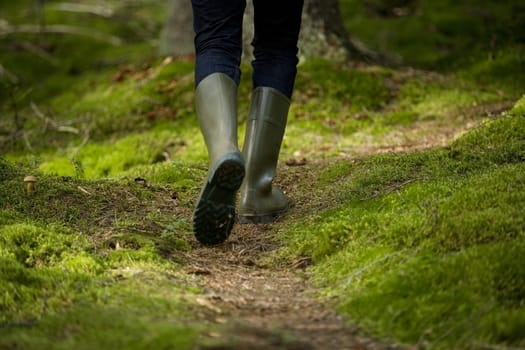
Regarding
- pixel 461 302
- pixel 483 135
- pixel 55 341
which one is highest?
pixel 483 135

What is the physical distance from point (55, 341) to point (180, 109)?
15.3ft

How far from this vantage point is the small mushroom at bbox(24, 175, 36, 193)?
3264 mm

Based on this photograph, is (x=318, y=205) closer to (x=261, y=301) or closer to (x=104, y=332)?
(x=261, y=301)

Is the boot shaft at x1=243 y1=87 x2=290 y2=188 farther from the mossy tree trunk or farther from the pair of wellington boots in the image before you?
the mossy tree trunk

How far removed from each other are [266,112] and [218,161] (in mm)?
749

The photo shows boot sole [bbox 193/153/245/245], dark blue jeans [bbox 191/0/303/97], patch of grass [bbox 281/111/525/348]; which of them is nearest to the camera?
patch of grass [bbox 281/111/525/348]

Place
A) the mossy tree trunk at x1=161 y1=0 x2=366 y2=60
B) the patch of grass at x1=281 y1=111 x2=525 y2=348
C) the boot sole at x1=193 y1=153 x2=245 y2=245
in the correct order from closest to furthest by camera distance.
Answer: the patch of grass at x1=281 y1=111 x2=525 y2=348
the boot sole at x1=193 y1=153 x2=245 y2=245
the mossy tree trunk at x1=161 y1=0 x2=366 y2=60

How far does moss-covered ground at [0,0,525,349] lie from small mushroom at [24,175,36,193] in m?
0.05

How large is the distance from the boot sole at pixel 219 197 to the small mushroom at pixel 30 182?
36.5 inches

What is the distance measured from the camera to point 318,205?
3.63m

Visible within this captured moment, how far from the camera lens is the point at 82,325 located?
200 centimetres

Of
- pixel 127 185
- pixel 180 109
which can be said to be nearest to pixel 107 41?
pixel 180 109

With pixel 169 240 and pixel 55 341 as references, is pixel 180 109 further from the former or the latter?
pixel 55 341

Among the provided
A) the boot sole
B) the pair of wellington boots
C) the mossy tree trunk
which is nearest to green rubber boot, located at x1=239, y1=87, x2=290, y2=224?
the pair of wellington boots
